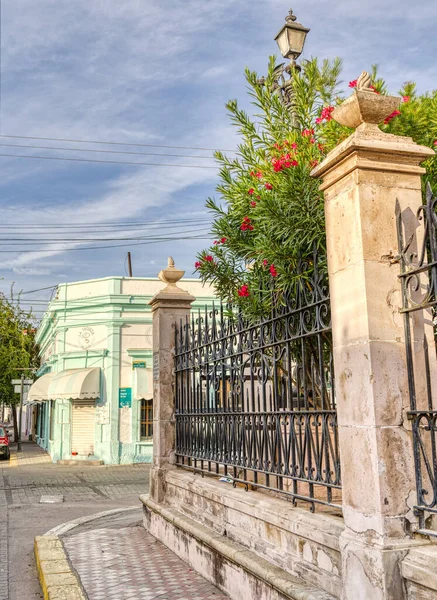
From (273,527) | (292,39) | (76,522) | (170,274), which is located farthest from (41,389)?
(273,527)

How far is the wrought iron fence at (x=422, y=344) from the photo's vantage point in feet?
10.5

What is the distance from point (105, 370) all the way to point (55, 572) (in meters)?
14.6

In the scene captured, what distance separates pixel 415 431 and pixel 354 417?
0.35m

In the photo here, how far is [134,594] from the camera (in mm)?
5547

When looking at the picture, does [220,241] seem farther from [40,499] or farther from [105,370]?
[105,370]

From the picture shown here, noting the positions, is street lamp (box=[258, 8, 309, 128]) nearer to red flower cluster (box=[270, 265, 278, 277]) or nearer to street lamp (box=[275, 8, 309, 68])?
street lamp (box=[275, 8, 309, 68])

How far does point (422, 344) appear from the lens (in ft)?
11.6

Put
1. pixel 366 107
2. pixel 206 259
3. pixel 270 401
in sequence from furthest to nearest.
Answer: pixel 206 259
pixel 270 401
pixel 366 107

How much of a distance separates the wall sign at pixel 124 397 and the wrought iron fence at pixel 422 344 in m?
17.6

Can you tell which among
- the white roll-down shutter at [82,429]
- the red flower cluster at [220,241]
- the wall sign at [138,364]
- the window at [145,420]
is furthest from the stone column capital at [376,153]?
the white roll-down shutter at [82,429]

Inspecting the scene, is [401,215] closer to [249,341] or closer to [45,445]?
[249,341]

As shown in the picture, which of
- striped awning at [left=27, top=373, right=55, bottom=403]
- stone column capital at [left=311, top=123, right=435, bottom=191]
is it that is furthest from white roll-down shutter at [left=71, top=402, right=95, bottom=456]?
stone column capital at [left=311, top=123, right=435, bottom=191]

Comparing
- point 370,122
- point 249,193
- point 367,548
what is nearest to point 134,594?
point 367,548

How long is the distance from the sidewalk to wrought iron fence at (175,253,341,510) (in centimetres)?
107
